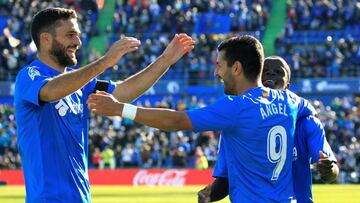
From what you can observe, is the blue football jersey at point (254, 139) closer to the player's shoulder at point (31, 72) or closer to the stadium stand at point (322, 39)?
the player's shoulder at point (31, 72)

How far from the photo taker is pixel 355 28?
1578 inches

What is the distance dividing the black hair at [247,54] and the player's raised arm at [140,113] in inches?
20.7

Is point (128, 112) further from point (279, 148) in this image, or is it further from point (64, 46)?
point (64, 46)

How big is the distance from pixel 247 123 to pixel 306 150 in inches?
39.4

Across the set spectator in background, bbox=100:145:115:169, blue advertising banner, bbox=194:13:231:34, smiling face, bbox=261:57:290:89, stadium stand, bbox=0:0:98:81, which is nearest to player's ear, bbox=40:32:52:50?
smiling face, bbox=261:57:290:89

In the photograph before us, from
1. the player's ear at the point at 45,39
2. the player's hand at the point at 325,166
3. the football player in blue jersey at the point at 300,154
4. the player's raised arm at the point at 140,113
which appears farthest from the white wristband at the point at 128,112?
the player's hand at the point at 325,166

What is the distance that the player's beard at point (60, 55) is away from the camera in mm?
6844

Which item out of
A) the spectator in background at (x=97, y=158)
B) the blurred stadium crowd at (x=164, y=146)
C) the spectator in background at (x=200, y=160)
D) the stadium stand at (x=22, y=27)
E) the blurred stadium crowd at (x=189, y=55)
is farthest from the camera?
the stadium stand at (x=22, y=27)

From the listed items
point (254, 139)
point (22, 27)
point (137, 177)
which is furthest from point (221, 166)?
point (22, 27)

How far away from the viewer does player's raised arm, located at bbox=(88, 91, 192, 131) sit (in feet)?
18.9

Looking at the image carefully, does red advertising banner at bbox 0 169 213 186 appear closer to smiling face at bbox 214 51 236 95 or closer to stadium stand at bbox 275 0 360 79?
stadium stand at bbox 275 0 360 79

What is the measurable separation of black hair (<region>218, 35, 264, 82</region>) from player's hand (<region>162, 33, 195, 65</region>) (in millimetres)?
1114

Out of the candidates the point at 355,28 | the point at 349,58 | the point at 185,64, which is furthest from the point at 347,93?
the point at 185,64

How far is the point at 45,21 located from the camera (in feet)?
22.5
